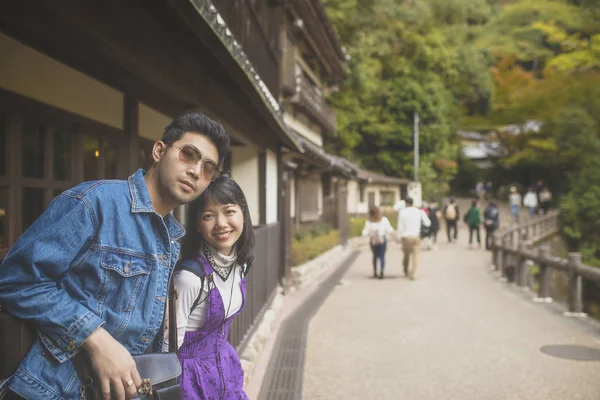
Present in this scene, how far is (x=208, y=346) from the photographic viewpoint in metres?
2.56

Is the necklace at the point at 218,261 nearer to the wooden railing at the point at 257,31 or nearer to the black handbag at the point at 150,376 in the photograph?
the black handbag at the point at 150,376

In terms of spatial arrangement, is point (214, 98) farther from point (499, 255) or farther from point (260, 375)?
point (499, 255)

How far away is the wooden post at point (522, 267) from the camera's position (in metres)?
11.9

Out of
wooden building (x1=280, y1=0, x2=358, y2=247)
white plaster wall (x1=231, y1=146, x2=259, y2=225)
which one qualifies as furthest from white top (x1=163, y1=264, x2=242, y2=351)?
wooden building (x1=280, y1=0, x2=358, y2=247)

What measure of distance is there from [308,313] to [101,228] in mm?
7386

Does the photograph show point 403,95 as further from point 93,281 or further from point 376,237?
point 93,281

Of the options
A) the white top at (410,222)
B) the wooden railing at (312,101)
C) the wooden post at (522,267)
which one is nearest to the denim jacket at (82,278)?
the white top at (410,222)

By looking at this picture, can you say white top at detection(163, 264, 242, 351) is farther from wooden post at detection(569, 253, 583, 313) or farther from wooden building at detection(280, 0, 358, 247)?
wooden building at detection(280, 0, 358, 247)

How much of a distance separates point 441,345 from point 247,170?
3.67 m

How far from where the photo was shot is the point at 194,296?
2.40 metres

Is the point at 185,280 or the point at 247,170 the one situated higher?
the point at 247,170

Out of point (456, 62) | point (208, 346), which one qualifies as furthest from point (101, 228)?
point (456, 62)

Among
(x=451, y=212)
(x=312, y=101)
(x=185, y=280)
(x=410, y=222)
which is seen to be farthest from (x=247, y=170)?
(x=451, y=212)

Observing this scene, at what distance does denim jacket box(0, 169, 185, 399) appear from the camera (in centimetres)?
150
